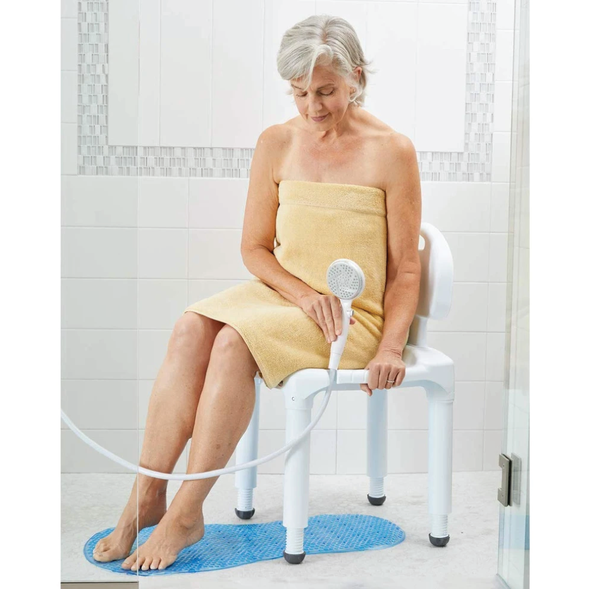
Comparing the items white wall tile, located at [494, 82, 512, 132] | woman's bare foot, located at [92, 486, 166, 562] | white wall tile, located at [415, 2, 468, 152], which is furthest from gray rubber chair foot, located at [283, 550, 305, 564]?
white wall tile, located at [494, 82, 512, 132]

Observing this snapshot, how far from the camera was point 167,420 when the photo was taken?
1548mm

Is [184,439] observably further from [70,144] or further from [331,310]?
[70,144]

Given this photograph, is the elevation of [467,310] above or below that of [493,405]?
above

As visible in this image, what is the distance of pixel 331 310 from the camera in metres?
1.67

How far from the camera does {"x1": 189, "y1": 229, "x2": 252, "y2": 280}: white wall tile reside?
6.28 ft

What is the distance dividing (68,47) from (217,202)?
787 millimetres

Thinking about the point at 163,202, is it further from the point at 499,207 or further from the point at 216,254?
the point at 499,207

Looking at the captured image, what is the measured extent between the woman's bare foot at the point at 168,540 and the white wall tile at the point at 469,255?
3.20ft

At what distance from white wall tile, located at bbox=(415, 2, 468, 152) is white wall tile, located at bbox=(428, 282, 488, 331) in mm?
368

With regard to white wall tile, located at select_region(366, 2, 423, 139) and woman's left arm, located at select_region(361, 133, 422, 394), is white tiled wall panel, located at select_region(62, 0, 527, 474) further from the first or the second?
woman's left arm, located at select_region(361, 133, 422, 394)

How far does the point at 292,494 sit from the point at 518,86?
0.88 metres

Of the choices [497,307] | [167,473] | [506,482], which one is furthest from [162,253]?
[497,307]

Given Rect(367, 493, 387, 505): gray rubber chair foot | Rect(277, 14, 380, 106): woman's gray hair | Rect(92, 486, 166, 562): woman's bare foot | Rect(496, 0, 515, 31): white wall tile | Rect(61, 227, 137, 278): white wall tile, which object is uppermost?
Rect(496, 0, 515, 31): white wall tile
